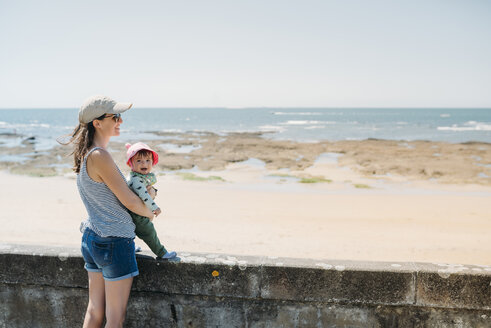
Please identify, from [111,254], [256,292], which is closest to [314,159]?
[256,292]

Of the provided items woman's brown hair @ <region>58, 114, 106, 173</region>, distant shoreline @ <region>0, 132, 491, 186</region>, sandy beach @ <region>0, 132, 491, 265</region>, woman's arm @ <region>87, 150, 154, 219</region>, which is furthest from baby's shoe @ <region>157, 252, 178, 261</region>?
distant shoreline @ <region>0, 132, 491, 186</region>

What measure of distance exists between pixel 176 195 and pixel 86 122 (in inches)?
447

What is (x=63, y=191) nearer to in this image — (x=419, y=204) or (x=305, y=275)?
(x=419, y=204)

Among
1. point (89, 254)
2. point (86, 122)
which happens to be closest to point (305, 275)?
point (89, 254)

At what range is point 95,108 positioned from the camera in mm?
2195

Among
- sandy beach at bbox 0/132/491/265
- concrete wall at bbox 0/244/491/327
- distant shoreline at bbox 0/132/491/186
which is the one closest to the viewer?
concrete wall at bbox 0/244/491/327

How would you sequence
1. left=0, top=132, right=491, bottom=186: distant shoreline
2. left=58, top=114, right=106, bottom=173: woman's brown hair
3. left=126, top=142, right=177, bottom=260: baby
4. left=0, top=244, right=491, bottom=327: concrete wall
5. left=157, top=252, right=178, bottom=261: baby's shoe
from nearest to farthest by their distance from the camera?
1. left=58, top=114, right=106, bottom=173: woman's brown hair
2. left=126, top=142, right=177, bottom=260: baby
3. left=0, top=244, right=491, bottom=327: concrete wall
4. left=157, top=252, right=178, bottom=261: baby's shoe
5. left=0, top=132, right=491, bottom=186: distant shoreline

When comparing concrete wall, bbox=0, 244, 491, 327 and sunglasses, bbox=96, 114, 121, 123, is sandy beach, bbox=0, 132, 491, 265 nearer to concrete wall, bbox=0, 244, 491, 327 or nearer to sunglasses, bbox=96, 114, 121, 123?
concrete wall, bbox=0, 244, 491, 327

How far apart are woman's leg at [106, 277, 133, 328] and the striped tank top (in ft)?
0.90

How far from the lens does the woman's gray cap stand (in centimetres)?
219

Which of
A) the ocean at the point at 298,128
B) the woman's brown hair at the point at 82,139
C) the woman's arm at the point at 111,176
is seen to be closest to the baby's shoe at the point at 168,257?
the woman's arm at the point at 111,176

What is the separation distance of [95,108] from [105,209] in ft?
1.86

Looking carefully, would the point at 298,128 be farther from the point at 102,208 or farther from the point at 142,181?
the point at 102,208

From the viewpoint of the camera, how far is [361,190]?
579 inches
